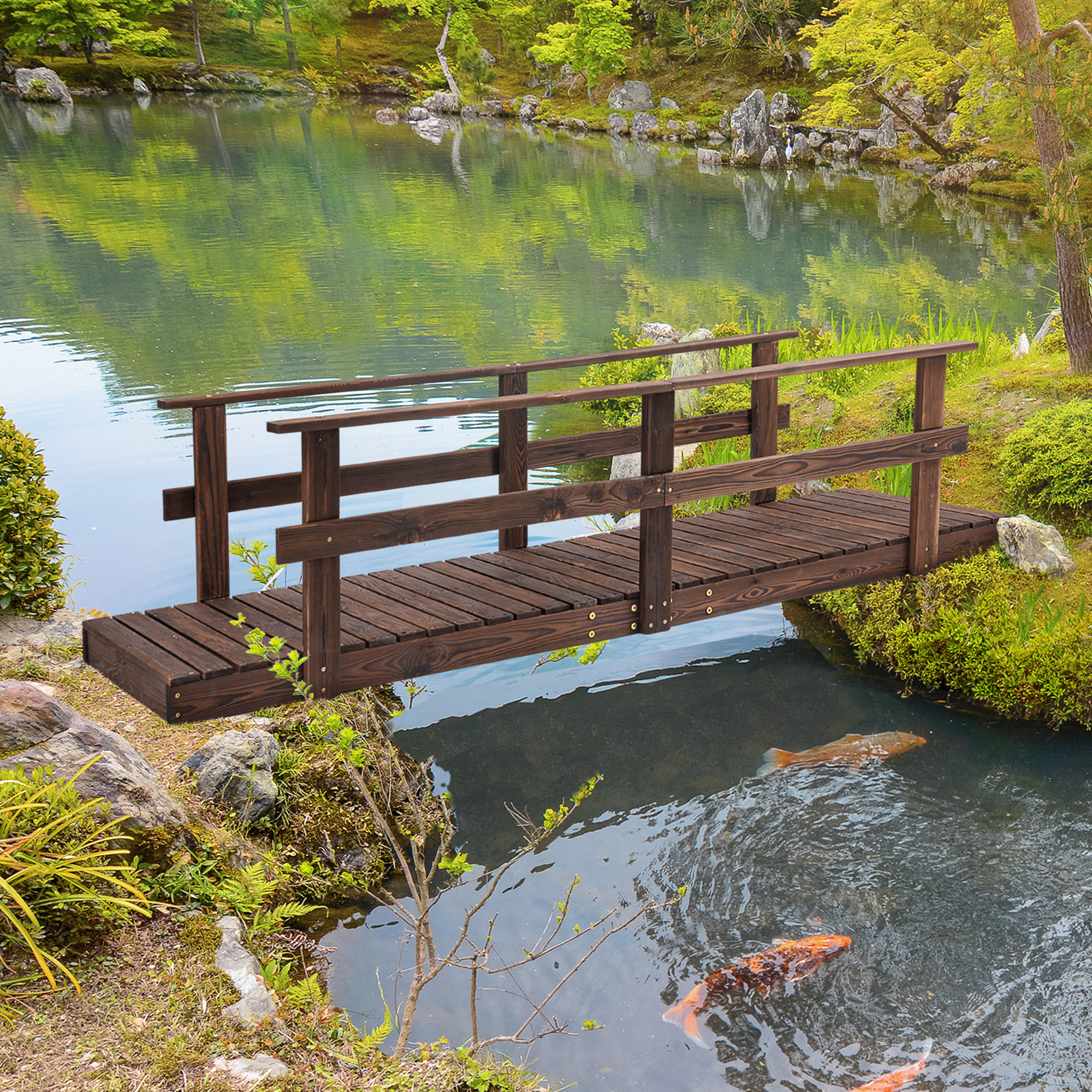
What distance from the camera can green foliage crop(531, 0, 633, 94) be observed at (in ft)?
151

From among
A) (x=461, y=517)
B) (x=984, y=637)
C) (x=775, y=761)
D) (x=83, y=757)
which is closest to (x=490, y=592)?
(x=461, y=517)

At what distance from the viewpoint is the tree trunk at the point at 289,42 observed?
170 ft

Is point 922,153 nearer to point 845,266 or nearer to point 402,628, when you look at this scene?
point 845,266

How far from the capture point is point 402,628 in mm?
5141

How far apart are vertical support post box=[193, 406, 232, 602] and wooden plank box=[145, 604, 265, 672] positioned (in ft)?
0.74

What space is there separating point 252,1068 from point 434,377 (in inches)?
154

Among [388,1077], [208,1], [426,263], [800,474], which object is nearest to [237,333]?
[426,263]

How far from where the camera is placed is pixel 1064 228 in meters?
8.84

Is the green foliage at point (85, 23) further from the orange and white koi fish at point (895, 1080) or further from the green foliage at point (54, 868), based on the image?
the orange and white koi fish at point (895, 1080)

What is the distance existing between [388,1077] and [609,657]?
4.27 meters

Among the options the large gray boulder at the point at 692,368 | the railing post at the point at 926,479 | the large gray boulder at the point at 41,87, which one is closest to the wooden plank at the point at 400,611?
the railing post at the point at 926,479

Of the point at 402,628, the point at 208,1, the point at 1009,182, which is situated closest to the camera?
the point at 402,628

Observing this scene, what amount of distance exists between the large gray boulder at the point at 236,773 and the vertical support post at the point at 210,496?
835 millimetres

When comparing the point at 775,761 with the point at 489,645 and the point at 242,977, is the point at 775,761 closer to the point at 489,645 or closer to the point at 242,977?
the point at 489,645
